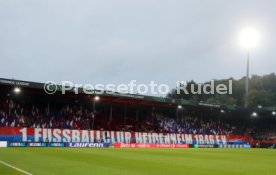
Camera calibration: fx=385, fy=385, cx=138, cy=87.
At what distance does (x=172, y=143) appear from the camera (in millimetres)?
52750

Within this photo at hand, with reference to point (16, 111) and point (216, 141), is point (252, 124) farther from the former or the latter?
point (16, 111)

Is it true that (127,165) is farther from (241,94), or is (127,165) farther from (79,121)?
(241,94)

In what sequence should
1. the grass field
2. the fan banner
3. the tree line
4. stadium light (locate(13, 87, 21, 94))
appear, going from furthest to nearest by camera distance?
the tree line < stadium light (locate(13, 87, 21, 94)) < the fan banner < the grass field

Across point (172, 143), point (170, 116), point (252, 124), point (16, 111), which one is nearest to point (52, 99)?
point (16, 111)

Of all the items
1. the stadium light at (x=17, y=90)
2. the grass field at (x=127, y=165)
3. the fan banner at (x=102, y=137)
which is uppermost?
the stadium light at (x=17, y=90)

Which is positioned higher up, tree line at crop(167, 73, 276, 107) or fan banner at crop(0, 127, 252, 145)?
tree line at crop(167, 73, 276, 107)

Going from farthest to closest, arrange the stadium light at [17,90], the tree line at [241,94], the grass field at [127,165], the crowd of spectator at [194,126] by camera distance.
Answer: the tree line at [241,94]
the crowd of spectator at [194,126]
the stadium light at [17,90]
the grass field at [127,165]

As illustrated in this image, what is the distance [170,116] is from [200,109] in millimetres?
5683

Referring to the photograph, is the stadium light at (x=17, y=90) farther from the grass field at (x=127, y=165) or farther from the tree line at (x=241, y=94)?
the tree line at (x=241, y=94)

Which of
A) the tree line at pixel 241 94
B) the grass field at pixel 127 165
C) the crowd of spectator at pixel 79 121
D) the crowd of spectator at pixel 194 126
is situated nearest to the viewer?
the grass field at pixel 127 165

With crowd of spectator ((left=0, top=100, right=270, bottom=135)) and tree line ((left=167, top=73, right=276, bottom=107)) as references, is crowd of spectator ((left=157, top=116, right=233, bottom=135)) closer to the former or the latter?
crowd of spectator ((left=0, top=100, right=270, bottom=135))

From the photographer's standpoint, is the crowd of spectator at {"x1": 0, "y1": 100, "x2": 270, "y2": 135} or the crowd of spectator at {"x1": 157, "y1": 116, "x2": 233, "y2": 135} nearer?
the crowd of spectator at {"x1": 0, "y1": 100, "x2": 270, "y2": 135}

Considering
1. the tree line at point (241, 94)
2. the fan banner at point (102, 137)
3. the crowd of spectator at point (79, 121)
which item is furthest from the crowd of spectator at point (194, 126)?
the tree line at point (241, 94)

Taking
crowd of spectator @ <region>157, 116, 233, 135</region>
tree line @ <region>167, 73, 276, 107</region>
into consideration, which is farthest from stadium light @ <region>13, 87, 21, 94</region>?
tree line @ <region>167, 73, 276, 107</region>
